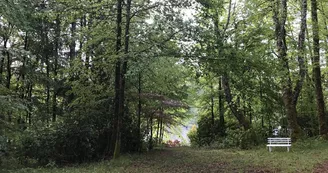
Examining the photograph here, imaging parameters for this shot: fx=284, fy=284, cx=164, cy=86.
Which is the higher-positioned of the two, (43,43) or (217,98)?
(43,43)

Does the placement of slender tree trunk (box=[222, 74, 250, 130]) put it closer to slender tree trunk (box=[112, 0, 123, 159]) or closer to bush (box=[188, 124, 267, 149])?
bush (box=[188, 124, 267, 149])

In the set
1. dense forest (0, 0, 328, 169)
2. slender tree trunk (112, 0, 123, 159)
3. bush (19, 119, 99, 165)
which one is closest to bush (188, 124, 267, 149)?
dense forest (0, 0, 328, 169)

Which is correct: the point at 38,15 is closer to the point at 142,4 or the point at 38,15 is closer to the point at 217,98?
the point at 142,4

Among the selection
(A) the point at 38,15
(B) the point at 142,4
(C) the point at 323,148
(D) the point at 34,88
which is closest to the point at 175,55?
(B) the point at 142,4

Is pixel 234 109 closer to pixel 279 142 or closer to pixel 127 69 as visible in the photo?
pixel 279 142

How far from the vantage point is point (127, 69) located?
989 centimetres

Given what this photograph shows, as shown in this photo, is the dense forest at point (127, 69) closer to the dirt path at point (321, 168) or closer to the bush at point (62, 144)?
the bush at point (62, 144)

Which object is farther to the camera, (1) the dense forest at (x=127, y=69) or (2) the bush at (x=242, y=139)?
(2) the bush at (x=242, y=139)

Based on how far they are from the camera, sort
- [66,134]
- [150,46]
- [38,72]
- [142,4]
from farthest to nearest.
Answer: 1. [38,72]
2. [66,134]
3. [142,4]
4. [150,46]

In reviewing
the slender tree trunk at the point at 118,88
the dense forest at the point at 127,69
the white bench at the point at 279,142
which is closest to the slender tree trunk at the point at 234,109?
the dense forest at the point at 127,69

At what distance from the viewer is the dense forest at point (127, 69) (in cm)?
852

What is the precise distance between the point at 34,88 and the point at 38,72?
262cm

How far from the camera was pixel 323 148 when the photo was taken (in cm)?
1054

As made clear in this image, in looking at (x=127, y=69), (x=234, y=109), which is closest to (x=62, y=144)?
(x=127, y=69)
